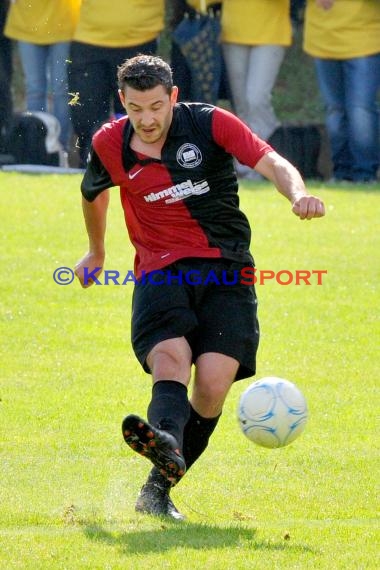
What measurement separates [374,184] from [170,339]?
9.36 metres

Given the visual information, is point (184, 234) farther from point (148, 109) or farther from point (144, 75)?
point (144, 75)

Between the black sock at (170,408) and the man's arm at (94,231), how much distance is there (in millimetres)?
988

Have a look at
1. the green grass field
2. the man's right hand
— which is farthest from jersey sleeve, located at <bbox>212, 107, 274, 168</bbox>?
the green grass field

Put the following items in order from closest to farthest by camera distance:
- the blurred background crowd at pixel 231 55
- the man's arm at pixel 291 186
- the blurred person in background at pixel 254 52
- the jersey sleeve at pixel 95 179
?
the man's arm at pixel 291 186
the jersey sleeve at pixel 95 179
the blurred background crowd at pixel 231 55
the blurred person in background at pixel 254 52

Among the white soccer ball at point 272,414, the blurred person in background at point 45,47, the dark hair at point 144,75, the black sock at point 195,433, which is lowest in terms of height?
the blurred person in background at point 45,47

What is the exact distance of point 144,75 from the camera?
6.41m

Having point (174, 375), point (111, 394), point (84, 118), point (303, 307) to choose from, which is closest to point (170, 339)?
point (174, 375)

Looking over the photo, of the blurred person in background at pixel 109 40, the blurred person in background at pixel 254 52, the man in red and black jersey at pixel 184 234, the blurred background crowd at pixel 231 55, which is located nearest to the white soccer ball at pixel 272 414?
the man in red and black jersey at pixel 184 234

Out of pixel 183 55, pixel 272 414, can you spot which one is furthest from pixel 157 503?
pixel 183 55

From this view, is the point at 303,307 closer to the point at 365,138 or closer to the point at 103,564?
the point at 365,138

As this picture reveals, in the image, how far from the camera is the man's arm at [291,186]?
19.0ft

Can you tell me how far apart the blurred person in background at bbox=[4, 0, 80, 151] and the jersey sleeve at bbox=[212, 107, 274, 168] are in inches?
318

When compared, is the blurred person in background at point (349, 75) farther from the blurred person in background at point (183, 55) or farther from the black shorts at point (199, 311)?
the black shorts at point (199, 311)

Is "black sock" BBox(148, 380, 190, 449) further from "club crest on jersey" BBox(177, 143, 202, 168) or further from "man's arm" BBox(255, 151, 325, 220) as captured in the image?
"club crest on jersey" BBox(177, 143, 202, 168)
